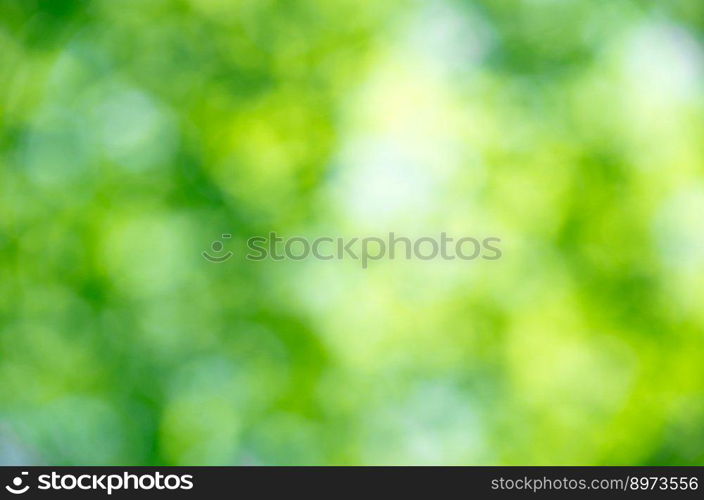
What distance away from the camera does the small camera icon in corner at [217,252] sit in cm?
101

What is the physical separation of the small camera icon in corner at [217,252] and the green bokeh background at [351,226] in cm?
1

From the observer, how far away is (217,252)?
1.01 m

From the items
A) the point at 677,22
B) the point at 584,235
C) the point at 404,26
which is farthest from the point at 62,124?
the point at 677,22

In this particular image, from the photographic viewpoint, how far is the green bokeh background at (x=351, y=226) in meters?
1.00

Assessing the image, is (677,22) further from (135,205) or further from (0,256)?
(0,256)

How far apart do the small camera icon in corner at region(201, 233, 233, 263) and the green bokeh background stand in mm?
11

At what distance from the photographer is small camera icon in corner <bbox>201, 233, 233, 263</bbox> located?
1008mm

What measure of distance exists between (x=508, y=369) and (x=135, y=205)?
0.58 m
